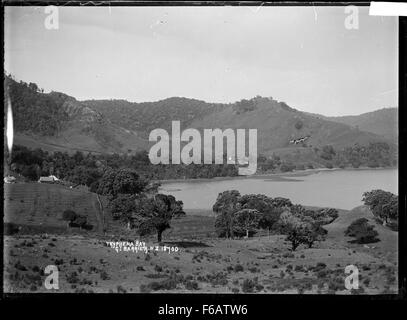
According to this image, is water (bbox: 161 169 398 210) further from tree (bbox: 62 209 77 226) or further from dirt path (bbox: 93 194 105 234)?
tree (bbox: 62 209 77 226)

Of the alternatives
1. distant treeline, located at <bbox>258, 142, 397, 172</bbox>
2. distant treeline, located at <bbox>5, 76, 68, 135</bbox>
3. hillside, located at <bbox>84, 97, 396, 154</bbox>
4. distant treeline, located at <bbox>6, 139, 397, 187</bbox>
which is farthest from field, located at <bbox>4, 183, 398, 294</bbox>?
hillside, located at <bbox>84, 97, 396, 154</bbox>

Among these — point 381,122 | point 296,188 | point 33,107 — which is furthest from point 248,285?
point 33,107

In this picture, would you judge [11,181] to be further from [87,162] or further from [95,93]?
[95,93]

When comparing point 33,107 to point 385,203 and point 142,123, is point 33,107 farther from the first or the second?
point 385,203

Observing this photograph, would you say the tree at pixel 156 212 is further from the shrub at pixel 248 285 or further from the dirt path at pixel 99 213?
the shrub at pixel 248 285
